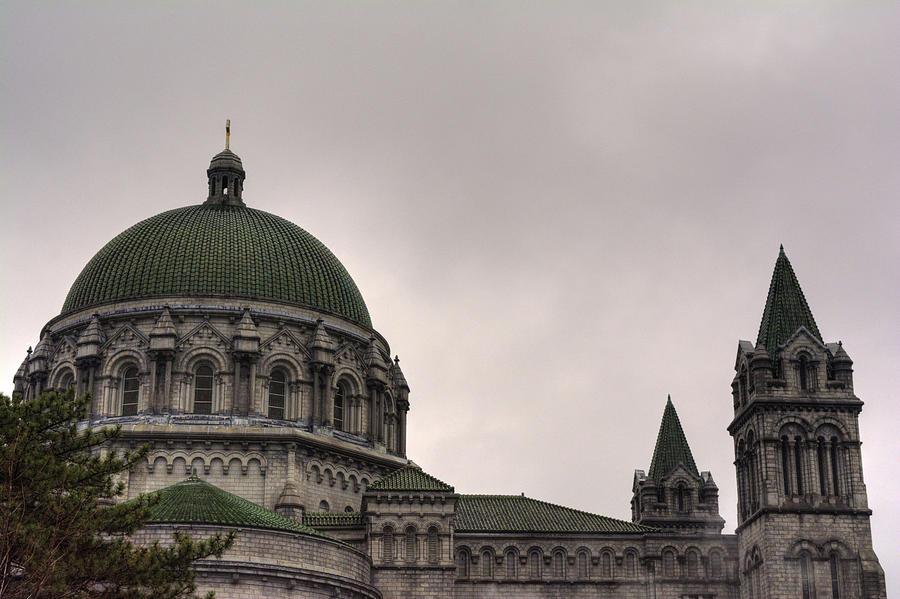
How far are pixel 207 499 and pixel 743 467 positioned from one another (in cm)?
2501

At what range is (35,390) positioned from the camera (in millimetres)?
70438

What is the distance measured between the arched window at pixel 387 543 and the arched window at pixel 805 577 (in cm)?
1761

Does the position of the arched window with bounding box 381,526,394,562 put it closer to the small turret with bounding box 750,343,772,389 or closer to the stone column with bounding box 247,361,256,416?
the stone column with bounding box 247,361,256,416

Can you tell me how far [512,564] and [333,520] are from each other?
831cm

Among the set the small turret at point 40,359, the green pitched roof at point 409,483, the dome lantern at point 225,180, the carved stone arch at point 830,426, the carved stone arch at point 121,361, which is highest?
the dome lantern at point 225,180

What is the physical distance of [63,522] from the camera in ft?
114

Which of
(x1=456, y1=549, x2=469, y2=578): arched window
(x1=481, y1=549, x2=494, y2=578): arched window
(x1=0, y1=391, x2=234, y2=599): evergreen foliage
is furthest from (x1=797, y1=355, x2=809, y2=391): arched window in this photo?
(x1=0, y1=391, x2=234, y2=599): evergreen foliage

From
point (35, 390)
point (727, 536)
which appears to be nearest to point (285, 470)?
point (35, 390)

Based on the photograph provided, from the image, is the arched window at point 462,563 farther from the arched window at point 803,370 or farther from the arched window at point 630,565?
the arched window at point 803,370

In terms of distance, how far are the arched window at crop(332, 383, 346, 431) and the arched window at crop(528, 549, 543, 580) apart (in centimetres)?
1200

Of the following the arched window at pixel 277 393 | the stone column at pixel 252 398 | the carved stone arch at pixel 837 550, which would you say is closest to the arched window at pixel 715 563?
the carved stone arch at pixel 837 550

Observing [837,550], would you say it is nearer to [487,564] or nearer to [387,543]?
[487,564]

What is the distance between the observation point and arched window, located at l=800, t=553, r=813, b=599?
2354 inches

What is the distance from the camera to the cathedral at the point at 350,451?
2362 inches
